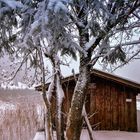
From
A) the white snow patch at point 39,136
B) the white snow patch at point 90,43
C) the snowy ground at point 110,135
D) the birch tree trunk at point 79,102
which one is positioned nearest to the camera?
the white snow patch at point 90,43

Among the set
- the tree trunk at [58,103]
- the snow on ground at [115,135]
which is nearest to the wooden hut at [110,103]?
the snow on ground at [115,135]

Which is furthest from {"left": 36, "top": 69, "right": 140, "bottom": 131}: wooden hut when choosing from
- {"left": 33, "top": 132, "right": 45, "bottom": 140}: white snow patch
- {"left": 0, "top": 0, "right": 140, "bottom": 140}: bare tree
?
{"left": 0, "top": 0, "right": 140, "bottom": 140}: bare tree

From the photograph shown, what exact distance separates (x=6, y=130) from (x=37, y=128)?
1.26 metres

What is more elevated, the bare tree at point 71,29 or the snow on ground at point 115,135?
the bare tree at point 71,29

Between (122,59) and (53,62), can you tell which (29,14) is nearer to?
(53,62)

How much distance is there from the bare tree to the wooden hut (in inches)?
248

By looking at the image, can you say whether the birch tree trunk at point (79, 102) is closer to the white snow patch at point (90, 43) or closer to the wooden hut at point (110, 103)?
the white snow patch at point (90, 43)

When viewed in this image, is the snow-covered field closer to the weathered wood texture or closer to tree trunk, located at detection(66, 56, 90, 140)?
the weathered wood texture

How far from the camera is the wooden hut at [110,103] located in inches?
564

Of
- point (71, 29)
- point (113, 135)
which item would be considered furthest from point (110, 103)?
point (71, 29)

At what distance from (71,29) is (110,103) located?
9273 mm

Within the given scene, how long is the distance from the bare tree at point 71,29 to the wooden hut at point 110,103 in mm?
6289

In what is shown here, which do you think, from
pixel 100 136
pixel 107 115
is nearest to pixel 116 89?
pixel 107 115

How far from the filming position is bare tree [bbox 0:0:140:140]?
3.65 metres
